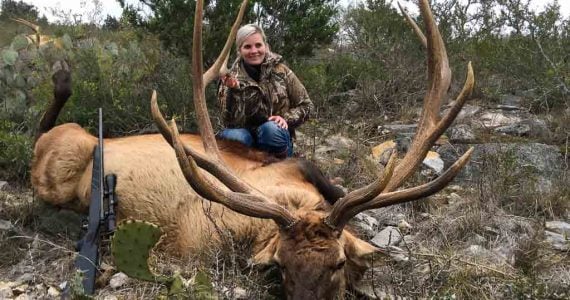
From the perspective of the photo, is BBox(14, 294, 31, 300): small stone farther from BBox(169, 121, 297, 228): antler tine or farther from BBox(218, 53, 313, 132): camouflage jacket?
BBox(218, 53, 313, 132): camouflage jacket

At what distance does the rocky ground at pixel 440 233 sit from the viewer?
3334 mm

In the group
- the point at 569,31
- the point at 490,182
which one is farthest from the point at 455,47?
the point at 490,182

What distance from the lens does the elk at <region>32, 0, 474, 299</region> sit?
3.13 meters

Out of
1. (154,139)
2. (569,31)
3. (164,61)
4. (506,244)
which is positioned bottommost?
(506,244)

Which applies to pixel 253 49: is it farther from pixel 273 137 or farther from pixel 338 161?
pixel 338 161

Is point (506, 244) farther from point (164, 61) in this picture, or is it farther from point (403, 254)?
point (164, 61)

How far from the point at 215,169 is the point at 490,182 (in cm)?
236

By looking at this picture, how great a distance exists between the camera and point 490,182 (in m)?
4.84

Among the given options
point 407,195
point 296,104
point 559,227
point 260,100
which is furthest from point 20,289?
point 559,227

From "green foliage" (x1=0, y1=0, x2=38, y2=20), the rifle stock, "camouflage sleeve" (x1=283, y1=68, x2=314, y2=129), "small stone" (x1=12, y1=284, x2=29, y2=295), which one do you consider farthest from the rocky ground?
"green foliage" (x1=0, y1=0, x2=38, y2=20)

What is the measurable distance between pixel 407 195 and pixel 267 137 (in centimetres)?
197

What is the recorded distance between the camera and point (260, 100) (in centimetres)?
527

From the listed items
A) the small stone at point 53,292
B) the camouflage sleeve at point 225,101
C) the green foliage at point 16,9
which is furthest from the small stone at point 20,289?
the green foliage at point 16,9

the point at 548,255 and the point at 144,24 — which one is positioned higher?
the point at 144,24
